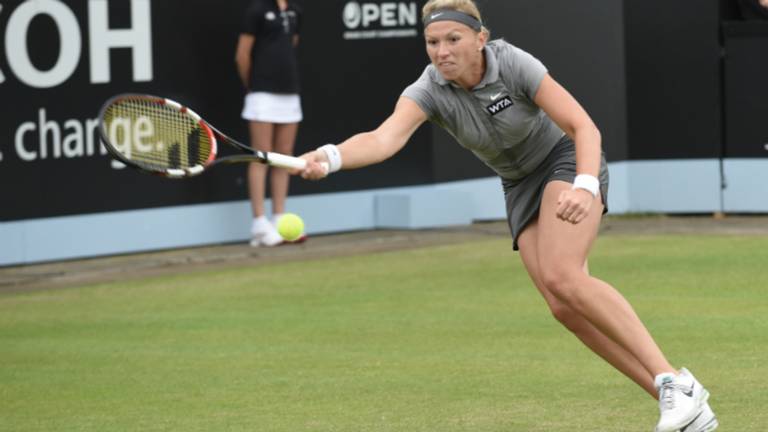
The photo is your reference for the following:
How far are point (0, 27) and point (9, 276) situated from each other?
1.64m

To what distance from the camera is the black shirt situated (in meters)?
11.9

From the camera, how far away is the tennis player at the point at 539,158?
18.8ft

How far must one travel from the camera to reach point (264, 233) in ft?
39.7

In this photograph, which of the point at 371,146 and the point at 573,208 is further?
the point at 371,146

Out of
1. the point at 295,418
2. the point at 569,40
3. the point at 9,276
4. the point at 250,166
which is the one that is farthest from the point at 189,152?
the point at 569,40

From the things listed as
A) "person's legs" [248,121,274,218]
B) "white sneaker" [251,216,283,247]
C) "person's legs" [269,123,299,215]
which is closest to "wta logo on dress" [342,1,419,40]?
"person's legs" [269,123,299,215]

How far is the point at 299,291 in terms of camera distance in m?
10.3

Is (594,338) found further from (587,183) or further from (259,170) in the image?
(259,170)

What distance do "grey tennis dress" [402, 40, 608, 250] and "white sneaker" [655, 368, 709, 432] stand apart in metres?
0.74

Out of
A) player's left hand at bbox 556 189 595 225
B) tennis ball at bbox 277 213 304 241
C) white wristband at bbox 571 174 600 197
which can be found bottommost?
tennis ball at bbox 277 213 304 241

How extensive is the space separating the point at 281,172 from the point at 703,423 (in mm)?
6548

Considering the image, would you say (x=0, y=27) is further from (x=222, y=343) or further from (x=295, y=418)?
(x=295, y=418)

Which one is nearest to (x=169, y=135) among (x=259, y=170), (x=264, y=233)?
(x=259, y=170)

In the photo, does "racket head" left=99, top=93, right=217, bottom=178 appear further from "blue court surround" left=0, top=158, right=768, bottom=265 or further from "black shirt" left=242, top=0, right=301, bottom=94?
"black shirt" left=242, top=0, right=301, bottom=94
